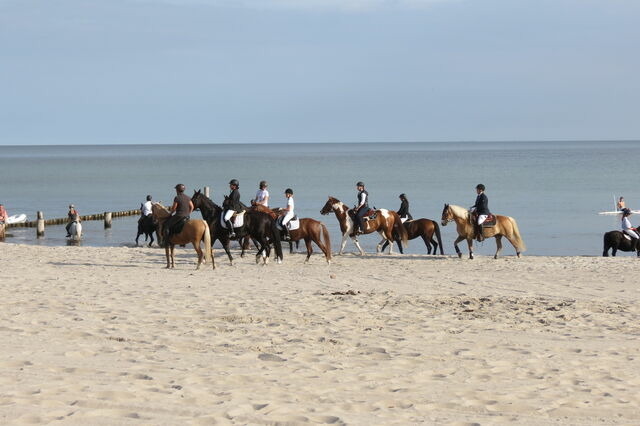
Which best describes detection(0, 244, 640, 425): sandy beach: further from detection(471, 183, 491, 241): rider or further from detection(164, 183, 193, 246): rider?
detection(471, 183, 491, 241): rider

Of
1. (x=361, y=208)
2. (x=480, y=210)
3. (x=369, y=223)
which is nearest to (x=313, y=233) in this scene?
(x=361, y=208)

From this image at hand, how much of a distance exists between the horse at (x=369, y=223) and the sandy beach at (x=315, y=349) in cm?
617

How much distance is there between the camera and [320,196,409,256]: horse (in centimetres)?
2562

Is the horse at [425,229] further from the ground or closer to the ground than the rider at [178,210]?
closer to the ground

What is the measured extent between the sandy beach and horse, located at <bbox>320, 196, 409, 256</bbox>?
6.17m

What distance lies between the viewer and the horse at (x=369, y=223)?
84.1 ft

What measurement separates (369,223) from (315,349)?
15312mm

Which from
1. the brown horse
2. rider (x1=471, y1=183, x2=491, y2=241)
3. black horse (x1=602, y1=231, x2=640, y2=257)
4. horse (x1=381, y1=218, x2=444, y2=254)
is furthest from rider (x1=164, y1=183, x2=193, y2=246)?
black horse (x1=602, y1=231, x2=640, y2=257)

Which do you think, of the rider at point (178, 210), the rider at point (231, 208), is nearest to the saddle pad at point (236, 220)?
the rider at point (231, 208)

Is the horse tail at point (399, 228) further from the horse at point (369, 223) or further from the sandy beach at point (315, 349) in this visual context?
the sandy beach at point (315, 349)

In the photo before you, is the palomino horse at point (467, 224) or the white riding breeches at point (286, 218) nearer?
the white riding breeches at point (286, 218)

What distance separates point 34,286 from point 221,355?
7.47m

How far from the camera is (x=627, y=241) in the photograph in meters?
27.4

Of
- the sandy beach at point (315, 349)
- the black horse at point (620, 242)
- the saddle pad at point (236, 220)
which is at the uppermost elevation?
the saddle pad at point (236, 220)
